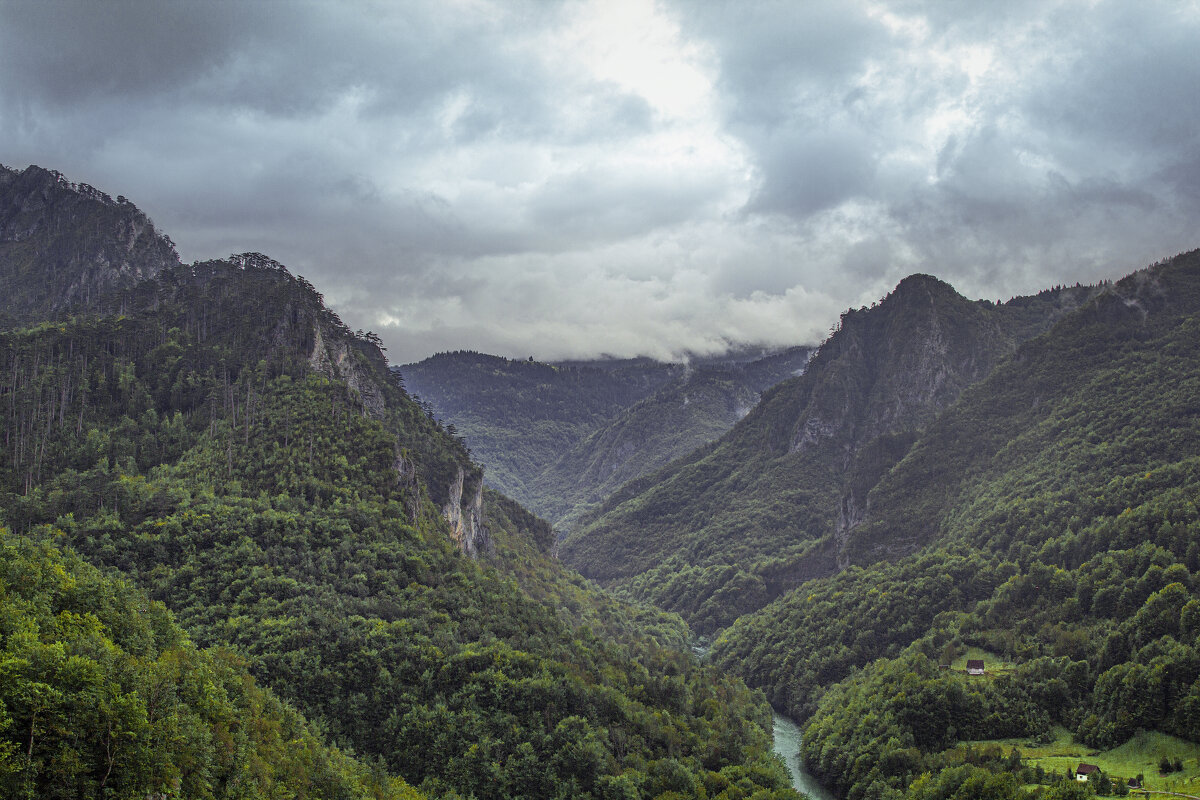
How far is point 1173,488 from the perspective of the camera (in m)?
157

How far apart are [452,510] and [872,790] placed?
104869 mm

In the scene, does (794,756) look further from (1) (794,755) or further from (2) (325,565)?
(2) (325,565)

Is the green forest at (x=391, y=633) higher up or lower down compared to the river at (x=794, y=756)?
higher up

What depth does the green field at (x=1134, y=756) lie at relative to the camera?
9144 cm

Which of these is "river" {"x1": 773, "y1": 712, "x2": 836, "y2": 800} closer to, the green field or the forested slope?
the green field

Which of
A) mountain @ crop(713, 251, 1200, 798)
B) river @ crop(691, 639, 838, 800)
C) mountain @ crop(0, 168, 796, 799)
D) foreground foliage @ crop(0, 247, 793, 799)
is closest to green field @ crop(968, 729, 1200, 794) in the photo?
mountain @ crop(713, 251, 1200, 798)

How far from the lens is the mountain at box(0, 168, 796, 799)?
58688 millimetres

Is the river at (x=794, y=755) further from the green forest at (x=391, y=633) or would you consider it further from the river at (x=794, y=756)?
the green forest at (x=391, y=633)

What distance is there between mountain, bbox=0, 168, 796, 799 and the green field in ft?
133

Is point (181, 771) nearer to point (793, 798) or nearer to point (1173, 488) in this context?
point (793, 798)

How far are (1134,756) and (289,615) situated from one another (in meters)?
119

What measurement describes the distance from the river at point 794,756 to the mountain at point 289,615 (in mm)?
8978

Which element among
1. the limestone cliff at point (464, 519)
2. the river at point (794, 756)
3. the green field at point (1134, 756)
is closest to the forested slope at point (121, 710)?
the river at point (794, 756)

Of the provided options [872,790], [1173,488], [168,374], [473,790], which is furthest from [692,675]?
[168,374]
